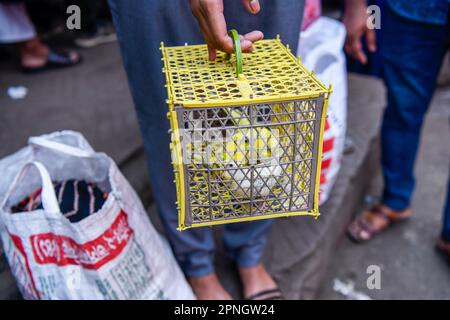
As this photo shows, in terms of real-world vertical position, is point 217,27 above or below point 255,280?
above

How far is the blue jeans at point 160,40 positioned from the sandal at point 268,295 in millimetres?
327

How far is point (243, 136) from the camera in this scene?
35.7 inches

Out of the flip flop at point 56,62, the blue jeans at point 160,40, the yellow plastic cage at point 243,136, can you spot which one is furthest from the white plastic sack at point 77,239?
the flip flop at point 56,62

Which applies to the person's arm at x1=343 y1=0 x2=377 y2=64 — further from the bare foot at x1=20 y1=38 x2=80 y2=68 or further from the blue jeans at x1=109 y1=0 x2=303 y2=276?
the bare foot at x1=20 y1=38 x2=80 y2=68

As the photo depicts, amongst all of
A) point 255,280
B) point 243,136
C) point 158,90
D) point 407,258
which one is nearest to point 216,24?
point 243,136

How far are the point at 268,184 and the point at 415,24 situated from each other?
128cm

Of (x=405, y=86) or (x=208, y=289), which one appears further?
(x=405, y=86)

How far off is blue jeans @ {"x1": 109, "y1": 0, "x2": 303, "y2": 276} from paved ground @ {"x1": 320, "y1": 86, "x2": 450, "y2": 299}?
3.43 ft

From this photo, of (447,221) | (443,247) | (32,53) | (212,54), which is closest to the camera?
(212,54)

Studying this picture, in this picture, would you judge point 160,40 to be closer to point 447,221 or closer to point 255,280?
point 255,280

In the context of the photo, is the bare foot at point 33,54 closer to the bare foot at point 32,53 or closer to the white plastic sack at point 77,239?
the bare foot at point 32,53

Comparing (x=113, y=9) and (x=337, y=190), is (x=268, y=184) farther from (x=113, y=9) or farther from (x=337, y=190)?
(x=337, y=190)

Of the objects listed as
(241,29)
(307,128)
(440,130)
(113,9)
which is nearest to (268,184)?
(307,128)

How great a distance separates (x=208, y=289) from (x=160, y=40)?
0.97 meters
